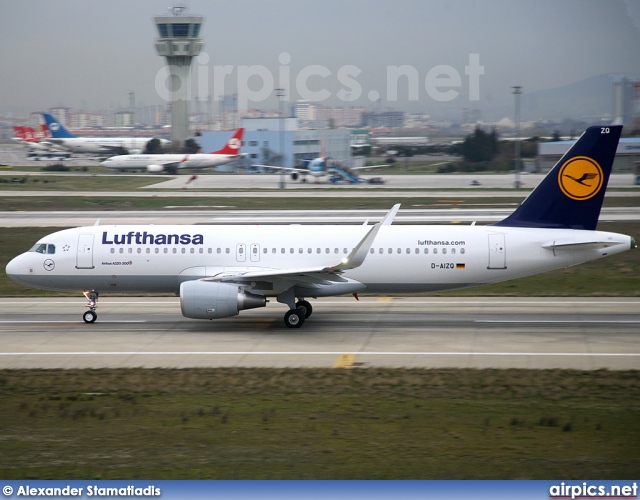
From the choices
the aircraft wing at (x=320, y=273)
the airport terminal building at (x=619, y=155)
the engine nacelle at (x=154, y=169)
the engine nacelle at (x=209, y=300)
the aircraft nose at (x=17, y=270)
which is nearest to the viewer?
the aircraft wing at (x=320, y=273)

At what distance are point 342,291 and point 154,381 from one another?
28.5 feet

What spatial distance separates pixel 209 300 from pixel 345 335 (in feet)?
15.6

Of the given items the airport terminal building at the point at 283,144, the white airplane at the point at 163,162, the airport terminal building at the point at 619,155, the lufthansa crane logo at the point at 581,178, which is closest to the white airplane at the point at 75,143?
the airport terminal building at the point at 283,144

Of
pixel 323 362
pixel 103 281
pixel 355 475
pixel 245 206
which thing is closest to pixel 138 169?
pixel 245 206

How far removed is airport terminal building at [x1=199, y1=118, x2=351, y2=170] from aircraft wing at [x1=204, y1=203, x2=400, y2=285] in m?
113

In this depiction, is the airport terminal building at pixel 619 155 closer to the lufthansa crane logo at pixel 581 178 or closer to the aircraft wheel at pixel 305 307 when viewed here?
the lufthansa crane logo at pixel 581 178

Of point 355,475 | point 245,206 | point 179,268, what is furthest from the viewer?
point 245,206

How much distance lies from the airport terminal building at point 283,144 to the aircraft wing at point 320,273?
112773 mm

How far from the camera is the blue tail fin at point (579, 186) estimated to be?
28.5 m

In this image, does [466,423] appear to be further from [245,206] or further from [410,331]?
[245,206]

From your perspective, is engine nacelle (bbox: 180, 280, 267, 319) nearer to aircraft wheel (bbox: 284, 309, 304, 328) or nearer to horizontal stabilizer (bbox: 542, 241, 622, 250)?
aircraft wheel (bbox: 284, 309, 304, 328)

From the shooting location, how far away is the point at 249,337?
26.6m

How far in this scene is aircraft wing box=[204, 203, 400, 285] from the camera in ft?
84.6

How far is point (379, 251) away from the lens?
28609mm
